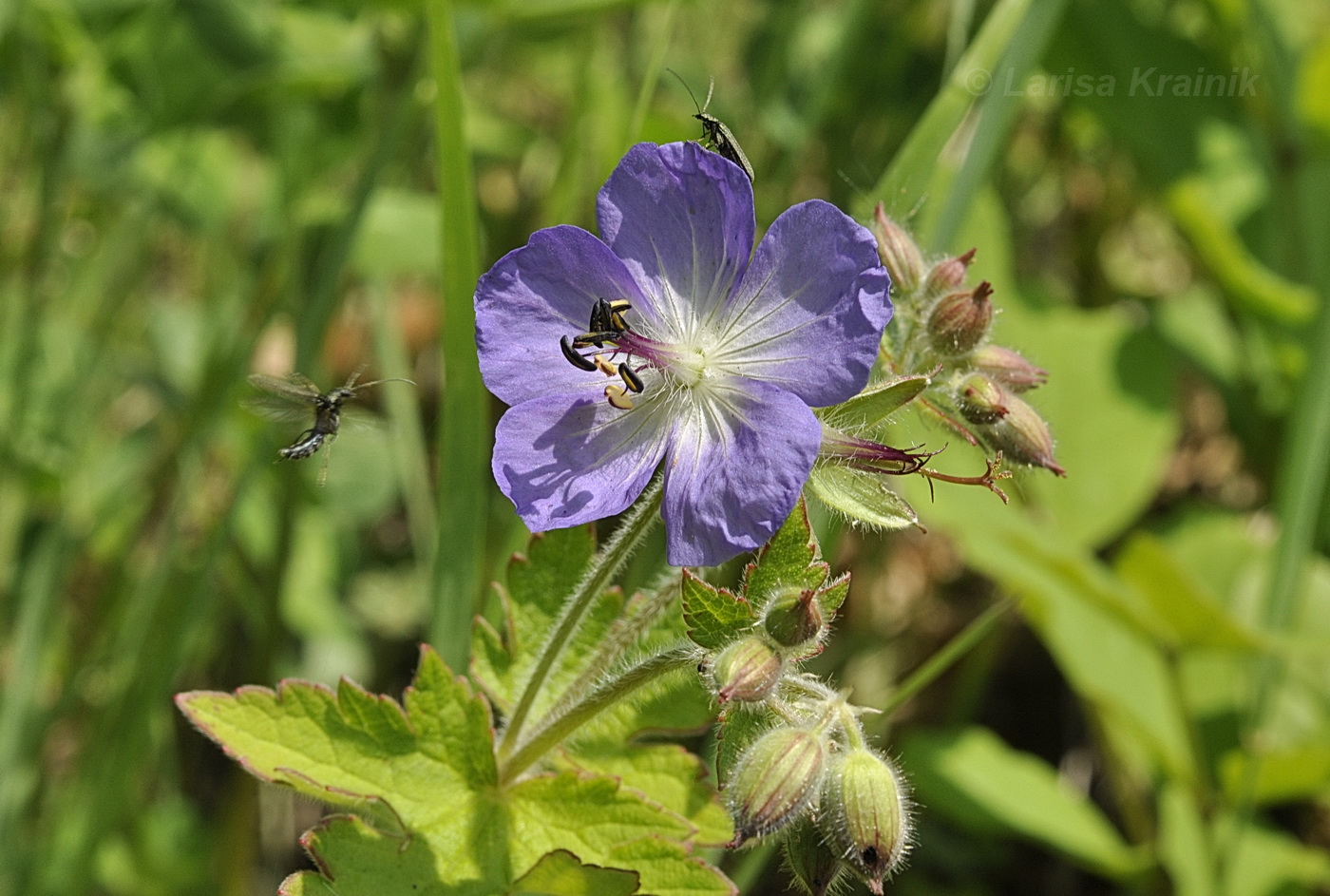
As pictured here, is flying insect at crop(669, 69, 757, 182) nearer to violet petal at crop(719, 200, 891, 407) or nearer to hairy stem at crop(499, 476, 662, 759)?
violet petal at crop(719, 200, 891, 407)

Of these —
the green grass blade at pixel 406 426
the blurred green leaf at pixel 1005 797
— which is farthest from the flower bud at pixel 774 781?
the green grass blade at pixel 406 426

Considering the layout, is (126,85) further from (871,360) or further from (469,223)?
(871,360)

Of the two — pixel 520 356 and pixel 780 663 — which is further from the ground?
pixel 520 356

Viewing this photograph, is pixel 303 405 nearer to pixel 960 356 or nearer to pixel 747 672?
pixel 747 672

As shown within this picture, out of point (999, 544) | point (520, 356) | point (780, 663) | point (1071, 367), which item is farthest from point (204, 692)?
point (1071, 367)

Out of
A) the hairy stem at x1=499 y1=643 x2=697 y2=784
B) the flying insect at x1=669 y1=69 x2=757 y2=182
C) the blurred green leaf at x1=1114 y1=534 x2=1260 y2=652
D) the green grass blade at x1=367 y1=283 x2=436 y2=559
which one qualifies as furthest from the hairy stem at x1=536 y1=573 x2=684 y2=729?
the blurred green leaf at x1=1114 y1=534 x2=1260 y2=652

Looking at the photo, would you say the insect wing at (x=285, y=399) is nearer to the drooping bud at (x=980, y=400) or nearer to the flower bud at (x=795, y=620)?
the flower bud at (x=795, y=620)
